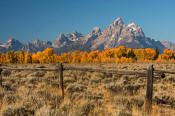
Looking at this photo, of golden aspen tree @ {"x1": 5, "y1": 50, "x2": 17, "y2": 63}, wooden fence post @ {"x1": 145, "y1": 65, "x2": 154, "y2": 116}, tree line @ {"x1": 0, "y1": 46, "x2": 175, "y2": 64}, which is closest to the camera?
wooden fence post @ {"x1": 145, "y1": 65, "x2": 154, "y2": 116}

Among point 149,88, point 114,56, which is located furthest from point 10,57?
point 149,88

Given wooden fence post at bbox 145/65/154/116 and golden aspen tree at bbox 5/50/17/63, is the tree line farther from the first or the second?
wooden fence post at bbox 145/65/154/116

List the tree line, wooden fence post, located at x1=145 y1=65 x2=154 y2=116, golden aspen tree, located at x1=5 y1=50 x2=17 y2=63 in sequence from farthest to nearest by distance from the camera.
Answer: the tree line < golden aspen tree, located at x1=5 y1=50 x2=17 y2=63 < wooden fence post, located at x1=145 y1=65 x2=154 y2=116

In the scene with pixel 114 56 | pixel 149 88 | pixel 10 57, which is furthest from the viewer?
pixel 114 56

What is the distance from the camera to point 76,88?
952 centimetres

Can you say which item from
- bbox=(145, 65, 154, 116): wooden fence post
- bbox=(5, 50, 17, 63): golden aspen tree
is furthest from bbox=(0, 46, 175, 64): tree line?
bbox=(145, 65, 154, 116): wooden fence post

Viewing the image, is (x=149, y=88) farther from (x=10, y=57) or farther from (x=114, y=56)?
(x=10, y=57)

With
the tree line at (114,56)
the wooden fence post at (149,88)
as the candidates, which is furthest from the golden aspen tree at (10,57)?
the wooden fence post at (149,88)

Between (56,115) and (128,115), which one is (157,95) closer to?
(128,115)

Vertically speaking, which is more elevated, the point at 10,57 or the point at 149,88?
the point at 10,57

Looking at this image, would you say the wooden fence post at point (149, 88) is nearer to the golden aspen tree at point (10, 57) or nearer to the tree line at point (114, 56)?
the tree line at point (114, 56)

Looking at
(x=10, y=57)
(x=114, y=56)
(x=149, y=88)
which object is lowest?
(x=149, y=88)

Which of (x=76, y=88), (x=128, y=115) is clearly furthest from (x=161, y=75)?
(x=76, y=88)

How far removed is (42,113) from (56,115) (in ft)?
1.24
